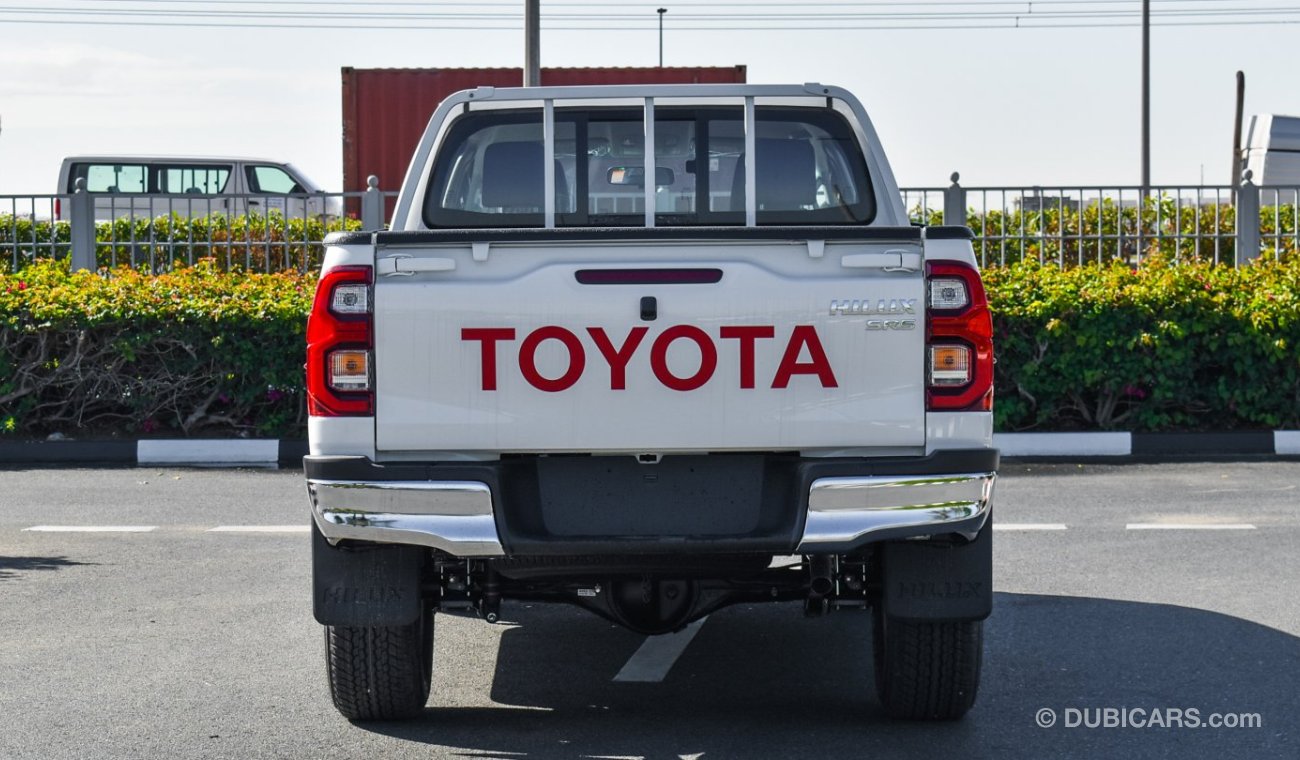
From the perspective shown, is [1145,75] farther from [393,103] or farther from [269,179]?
[269,179]

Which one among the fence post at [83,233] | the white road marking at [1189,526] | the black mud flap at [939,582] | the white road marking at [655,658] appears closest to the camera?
the black mud flap at [939,582]

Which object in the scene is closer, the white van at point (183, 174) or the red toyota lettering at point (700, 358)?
the red toyota lettering at point (700, 358)

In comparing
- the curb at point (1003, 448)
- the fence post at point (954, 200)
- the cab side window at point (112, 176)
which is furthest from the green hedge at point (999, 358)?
the cab side window at point (112, 176)

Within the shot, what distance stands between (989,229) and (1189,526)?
6.17 metres

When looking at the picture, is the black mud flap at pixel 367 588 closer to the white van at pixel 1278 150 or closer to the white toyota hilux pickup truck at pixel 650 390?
the white toyota hilux pickup truck at pixel 650 390

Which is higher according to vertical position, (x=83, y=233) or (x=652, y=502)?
(x=83, y=233)

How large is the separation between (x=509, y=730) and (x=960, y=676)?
1.32 meters

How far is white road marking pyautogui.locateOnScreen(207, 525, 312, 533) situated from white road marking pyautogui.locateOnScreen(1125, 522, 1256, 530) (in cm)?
425

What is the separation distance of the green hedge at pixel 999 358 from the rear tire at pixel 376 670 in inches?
290

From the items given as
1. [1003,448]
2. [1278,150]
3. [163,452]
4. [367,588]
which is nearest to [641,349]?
[367,588]

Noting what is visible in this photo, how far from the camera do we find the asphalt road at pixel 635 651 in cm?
495

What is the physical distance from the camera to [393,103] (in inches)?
1117

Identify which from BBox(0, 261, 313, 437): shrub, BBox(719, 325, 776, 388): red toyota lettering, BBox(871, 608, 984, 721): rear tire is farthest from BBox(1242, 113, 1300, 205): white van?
BBox(719, 325, 776, 388): red toyota lettering

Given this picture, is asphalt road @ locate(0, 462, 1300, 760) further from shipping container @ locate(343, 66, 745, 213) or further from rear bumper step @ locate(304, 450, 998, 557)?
shipping container @ locate(343, 66, 745, 213)
